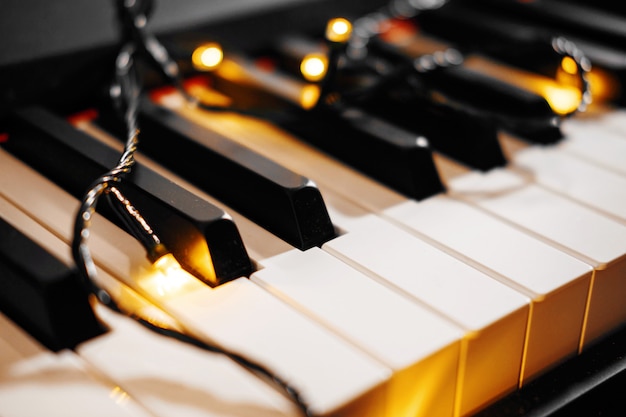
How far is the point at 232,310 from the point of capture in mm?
710

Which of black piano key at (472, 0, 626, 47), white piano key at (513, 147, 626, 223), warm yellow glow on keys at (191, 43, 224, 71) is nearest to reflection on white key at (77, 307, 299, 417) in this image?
white piano key at (513, 147, 626, 223)

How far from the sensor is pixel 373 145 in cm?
98

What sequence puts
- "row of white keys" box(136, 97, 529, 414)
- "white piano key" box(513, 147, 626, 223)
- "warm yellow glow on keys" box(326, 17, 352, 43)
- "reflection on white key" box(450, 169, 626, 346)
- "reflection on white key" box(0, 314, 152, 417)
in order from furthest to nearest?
"warm yellow glow on keys" box(326, 17, 352, 43) < "white piano key" box(513, 147, 626, 223) < "reflection on white key" box(450, 169, 626, 346) < "row of white keys" box(136, 97, 529, 414) < "reflection on white key" box(0, 314, 152, 417)

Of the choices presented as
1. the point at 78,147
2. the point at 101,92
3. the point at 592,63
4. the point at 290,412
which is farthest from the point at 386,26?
the point at 290,412

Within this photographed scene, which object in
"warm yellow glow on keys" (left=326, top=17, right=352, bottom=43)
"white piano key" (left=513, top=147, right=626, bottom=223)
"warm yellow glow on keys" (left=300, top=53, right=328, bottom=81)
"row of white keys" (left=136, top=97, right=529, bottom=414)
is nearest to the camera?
"row of white keys" (left=136, top=97, right=529, bottom=414)

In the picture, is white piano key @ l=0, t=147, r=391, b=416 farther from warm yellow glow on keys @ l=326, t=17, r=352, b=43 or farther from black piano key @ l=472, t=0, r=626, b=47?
black piano key @ l=472, t=0, r=626, b=47

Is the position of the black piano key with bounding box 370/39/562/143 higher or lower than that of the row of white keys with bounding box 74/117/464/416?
higher

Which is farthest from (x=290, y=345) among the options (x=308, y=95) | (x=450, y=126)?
(x=308, y=95)

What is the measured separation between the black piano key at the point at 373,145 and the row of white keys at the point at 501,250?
0.02m

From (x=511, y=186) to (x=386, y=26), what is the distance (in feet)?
1.87

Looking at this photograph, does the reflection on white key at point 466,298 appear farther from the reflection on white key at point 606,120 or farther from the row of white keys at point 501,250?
the reflection on white key at point 606,120

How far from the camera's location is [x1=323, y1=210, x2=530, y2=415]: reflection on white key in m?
0.71

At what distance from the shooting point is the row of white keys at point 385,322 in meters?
0.66

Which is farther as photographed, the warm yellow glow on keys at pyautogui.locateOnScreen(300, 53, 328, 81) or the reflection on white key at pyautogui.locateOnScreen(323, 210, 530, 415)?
the warm yellow glow on keys at pyautogui.locateOnScreen(300, 53, 328, 81)
